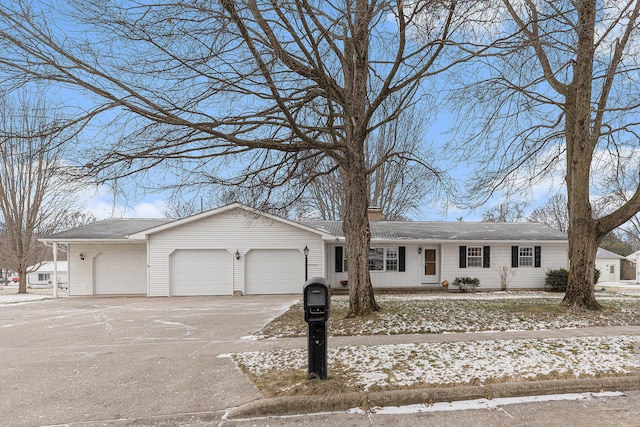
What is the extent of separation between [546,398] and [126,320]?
9381 mm

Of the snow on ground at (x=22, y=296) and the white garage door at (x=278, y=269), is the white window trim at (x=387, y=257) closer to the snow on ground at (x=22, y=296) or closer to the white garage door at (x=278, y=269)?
the white garage door at (x=278, y=269)

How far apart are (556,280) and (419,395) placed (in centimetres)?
1628

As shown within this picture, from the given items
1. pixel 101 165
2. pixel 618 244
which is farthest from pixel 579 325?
pixel 618 244

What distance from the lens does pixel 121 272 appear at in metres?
17.2

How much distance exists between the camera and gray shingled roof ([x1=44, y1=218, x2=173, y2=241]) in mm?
16325

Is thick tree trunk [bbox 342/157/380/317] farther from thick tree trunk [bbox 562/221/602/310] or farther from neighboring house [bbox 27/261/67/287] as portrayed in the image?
neighboring house [bbox 27/261/67/287]

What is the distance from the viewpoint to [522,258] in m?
17.7

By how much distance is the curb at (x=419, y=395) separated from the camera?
12.6 feet

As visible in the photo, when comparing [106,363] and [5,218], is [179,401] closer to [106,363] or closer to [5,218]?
[106,363]

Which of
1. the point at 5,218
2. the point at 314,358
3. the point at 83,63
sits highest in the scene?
the point at 83,63

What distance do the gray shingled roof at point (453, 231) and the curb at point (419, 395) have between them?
12.5m

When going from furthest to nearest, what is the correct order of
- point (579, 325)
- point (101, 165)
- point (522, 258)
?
point (522, 258) → point (579, 325) → point (101, 165)

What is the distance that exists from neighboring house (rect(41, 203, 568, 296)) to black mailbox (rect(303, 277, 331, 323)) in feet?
37.1

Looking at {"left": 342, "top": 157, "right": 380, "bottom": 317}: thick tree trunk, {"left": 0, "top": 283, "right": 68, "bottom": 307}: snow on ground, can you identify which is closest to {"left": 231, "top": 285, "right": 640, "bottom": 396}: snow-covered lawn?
{"left": 342, "top": 157, "right": 380, "bottom": 317}: thick tree trunk
